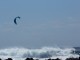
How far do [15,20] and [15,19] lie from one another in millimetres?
165

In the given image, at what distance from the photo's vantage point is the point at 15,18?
116ft

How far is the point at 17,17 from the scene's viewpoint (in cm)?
3391

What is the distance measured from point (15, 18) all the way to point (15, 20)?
0.70 ft

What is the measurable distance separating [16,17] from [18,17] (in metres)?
0.22

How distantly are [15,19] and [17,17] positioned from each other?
172 cm

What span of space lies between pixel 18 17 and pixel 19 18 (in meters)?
0.77

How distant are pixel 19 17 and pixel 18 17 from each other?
0.14 meters

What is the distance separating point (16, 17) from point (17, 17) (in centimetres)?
86

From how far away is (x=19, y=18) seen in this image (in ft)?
112

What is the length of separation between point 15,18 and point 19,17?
80 cm

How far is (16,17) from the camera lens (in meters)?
34.8

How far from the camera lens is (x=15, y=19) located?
3559cm

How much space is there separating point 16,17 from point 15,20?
79 centimetres

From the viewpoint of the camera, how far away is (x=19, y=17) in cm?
3475
